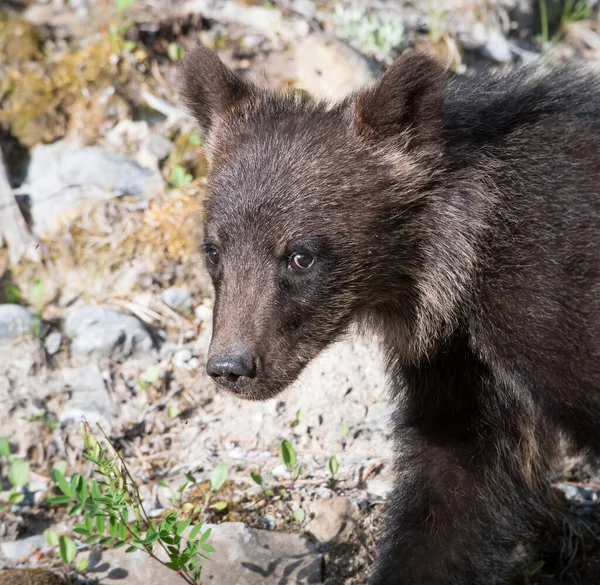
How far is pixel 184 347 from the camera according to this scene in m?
6.61

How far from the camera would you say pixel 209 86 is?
16.4 ft

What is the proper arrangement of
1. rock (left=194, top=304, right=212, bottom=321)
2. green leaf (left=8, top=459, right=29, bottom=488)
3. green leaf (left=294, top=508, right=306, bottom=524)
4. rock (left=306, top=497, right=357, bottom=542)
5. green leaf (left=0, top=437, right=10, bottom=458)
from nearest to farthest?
→ rock (left=306, top=497, right=357, bottom=542) → green leaf (left=294, top=508, right=306, bottom=524) → green leaf (left=8, top=459, right=29, bottom=488) → green leaf (left=0, top=437, right=10, bottom=458) → rock (left=194, top=304, right=212, bottom=321)

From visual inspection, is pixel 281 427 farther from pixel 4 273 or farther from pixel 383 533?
pixel 4 273

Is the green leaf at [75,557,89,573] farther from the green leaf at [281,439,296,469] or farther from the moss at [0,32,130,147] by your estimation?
the moss at [0,32,130,147]

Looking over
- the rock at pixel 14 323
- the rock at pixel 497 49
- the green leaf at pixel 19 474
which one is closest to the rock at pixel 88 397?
the rock at pixel 14 323

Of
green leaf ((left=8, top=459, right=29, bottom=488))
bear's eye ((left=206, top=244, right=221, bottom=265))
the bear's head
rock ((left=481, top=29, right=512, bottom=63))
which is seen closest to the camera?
the bear's head

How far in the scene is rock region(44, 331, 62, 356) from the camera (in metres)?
6.63

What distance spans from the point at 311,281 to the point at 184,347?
98.3 inches

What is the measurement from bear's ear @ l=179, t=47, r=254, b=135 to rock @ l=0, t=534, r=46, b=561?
2645mm

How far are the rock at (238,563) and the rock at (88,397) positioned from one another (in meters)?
1.52

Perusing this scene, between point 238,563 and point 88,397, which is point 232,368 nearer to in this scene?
point 238,563

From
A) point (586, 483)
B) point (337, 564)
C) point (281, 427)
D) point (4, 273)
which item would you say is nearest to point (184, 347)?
point (281, 427)

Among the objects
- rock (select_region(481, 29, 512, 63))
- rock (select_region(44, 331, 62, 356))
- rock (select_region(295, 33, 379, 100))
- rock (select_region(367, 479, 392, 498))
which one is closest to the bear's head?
rock (select_region(367, 479, 392, 498))

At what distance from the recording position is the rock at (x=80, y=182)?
7.48 m
